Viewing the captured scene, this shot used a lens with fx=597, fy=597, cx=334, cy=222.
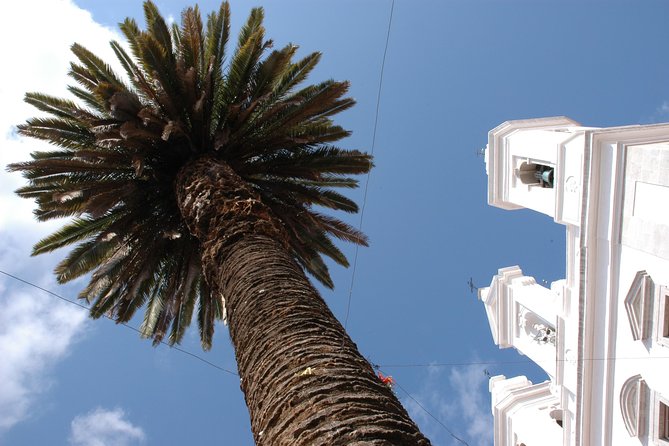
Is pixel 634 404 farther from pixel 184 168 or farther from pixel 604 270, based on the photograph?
pixel 184 168

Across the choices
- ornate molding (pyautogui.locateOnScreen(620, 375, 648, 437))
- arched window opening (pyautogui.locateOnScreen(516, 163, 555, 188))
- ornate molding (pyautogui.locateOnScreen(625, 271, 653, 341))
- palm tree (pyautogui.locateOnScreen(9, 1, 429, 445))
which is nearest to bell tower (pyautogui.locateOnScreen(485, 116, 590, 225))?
arched window opening (pyautogui.locateOnScreen(516, 163, 555, 188))

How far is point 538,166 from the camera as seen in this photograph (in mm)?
21172

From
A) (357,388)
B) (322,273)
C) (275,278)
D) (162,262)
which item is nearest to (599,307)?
(322,273)

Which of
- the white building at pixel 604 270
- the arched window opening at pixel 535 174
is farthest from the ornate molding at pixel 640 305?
the arched window opening at pixel 535 174

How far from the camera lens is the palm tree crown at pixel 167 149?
1100cm

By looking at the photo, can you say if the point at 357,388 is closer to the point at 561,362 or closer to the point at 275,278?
the point at 275,278

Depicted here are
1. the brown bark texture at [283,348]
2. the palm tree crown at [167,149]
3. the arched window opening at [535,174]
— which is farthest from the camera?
the arched window opening at [535,174]

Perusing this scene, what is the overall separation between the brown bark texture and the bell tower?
11.5 m

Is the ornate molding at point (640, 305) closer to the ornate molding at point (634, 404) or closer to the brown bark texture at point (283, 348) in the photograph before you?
the ornate molding at point (634, 404)

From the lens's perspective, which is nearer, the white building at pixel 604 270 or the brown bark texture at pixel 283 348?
the brown bark texture at pixel 283 348

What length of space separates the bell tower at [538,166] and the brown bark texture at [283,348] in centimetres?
1153

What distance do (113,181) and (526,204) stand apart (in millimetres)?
14797

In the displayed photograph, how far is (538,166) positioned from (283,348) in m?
18.2

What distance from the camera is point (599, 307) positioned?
16.1 m
